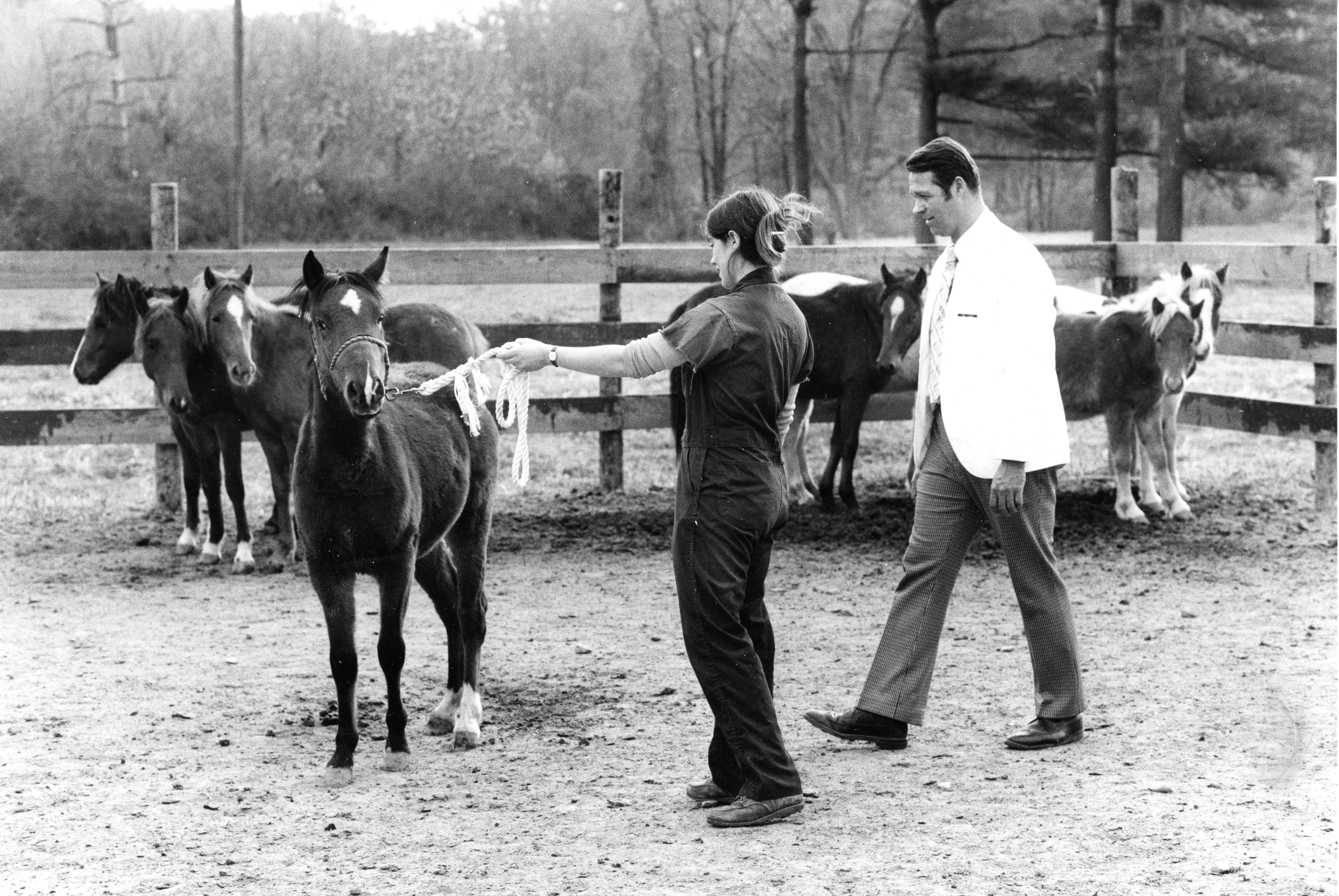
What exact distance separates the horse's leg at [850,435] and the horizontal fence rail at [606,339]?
59.3 inches

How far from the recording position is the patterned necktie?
4941 millimetres

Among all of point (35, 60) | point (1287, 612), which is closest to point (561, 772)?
point (1287, 612)

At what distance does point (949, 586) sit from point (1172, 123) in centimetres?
1748

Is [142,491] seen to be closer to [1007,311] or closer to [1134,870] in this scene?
[1007,311]

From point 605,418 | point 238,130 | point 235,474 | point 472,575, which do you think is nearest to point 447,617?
point 472,575

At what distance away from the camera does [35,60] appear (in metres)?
33.7

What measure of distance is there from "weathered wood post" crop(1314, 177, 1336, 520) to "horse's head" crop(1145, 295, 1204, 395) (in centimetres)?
113

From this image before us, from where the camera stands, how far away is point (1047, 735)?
195 inches

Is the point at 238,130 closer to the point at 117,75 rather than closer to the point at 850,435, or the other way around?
the point at 117,75

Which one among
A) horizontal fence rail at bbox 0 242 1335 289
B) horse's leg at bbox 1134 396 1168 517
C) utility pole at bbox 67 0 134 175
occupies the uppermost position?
utility pole at bbox 67 0 134 175

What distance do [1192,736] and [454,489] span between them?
9.44 ft

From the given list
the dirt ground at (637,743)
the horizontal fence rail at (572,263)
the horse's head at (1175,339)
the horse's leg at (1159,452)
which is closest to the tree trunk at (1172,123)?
the horizontal fence rail at (572,263)

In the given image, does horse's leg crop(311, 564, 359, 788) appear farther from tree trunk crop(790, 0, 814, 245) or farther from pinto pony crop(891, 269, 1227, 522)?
tree trunk crop(790, 0, 814, 245)

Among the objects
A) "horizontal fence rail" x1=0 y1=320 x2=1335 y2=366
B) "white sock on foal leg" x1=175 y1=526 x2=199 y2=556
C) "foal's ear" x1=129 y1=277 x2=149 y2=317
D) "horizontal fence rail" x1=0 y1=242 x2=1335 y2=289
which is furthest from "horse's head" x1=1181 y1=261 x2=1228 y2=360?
"foal's ear" x1=129 y1=277 x2=149 y2=317
